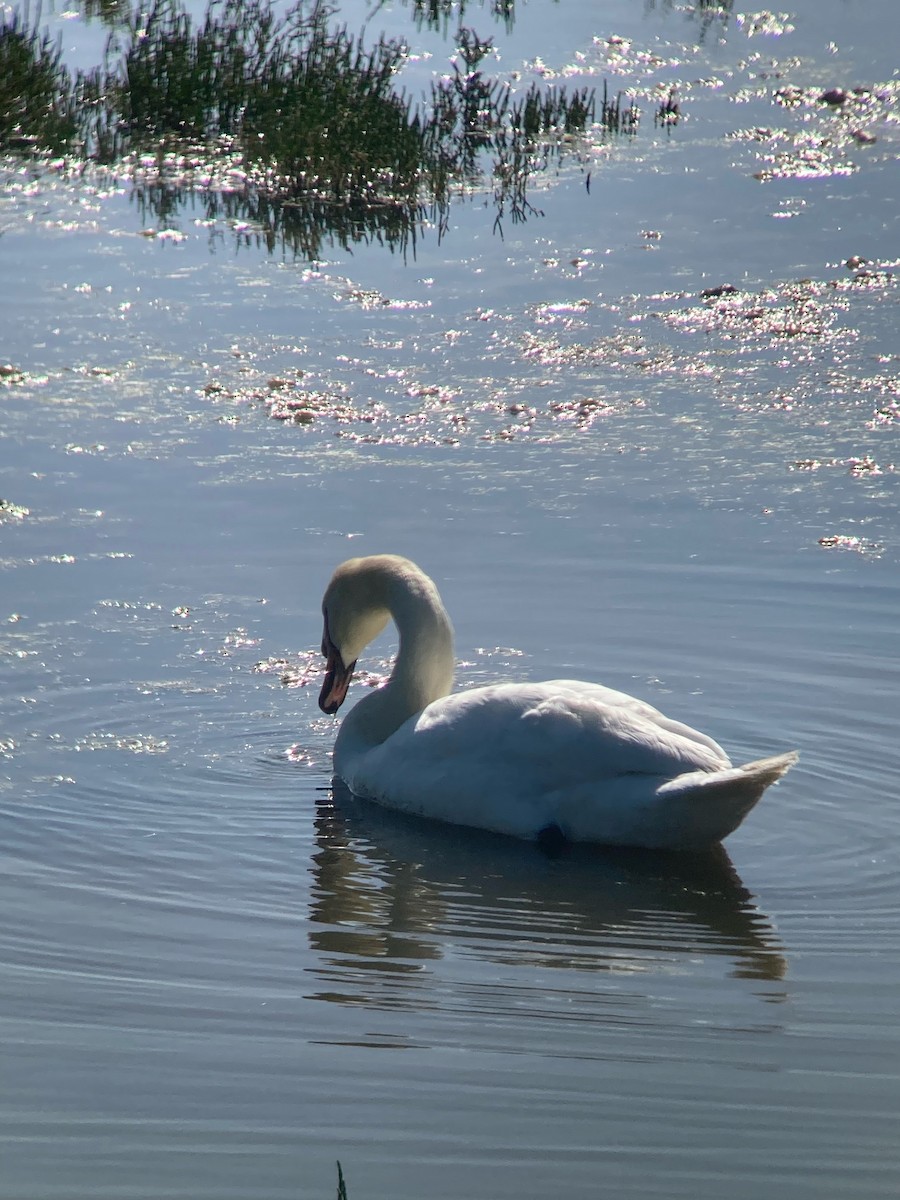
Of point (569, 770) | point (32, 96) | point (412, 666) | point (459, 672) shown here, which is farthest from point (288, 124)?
point (569, 770)

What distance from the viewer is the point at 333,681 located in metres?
6.63

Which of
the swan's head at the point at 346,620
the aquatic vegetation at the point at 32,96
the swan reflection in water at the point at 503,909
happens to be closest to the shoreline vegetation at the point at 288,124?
the aquatic vegetation at the point at 32,96

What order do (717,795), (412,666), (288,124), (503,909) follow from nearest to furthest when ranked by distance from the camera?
(503,909) → (717,795) → (412,666) → (288,124)

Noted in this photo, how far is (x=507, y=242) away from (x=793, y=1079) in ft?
30.8

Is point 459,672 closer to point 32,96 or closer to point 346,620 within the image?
point 346,620

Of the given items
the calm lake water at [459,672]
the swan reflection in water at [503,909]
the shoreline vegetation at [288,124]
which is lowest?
the swan reflection in water at [503,909]

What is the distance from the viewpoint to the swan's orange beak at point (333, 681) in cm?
662

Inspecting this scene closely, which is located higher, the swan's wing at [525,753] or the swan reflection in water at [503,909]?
the swan's wing at [525,753]

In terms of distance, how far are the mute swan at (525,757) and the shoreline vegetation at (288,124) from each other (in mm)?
6648

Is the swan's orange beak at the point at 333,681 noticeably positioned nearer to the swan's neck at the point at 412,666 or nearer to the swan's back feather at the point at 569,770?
the swan's neck at the point at 412,666

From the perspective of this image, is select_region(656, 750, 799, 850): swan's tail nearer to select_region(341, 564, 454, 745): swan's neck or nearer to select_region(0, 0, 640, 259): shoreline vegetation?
select_region(341, 564, 454, 745): swan's neck

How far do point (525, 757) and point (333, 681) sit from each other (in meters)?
1.17

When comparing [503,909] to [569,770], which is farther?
[569,770]

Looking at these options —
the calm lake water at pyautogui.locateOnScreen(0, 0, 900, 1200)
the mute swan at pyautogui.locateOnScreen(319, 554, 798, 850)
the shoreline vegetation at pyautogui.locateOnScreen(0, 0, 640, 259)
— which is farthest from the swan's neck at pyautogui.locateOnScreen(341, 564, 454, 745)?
the shoreline vegetation at pyautogui.locateOnScreen(0, 0, 640, 259)
